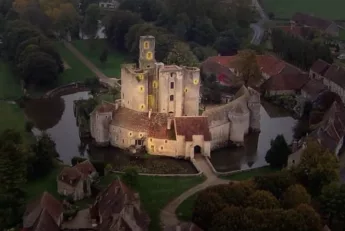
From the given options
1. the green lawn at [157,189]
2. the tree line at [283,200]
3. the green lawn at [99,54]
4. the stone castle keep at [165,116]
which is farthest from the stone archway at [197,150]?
the green lawn at [99,54]

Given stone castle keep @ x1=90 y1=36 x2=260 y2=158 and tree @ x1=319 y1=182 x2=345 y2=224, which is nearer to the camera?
tree @ x1=319 y1=182 x2=345 y2=224

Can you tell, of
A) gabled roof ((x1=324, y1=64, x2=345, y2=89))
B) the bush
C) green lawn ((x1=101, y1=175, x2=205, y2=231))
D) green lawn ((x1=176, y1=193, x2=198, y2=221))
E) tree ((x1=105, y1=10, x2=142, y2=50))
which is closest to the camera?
green lawn ((x1=176, y1=193, x2=198, y2=221))

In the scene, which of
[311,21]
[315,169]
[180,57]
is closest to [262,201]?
[315,169]

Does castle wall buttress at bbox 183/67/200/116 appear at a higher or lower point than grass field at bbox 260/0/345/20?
higher

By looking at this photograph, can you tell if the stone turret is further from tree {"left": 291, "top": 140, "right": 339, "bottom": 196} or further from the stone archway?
tree {"left": 291, "top": 140, "right": 339, "bottom": 196}

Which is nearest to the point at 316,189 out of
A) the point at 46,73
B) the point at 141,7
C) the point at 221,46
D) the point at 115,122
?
the point at 115,122

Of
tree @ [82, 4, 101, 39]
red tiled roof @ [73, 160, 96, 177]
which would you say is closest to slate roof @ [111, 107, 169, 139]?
red tiled roof @ [73, 160, 96, 177]

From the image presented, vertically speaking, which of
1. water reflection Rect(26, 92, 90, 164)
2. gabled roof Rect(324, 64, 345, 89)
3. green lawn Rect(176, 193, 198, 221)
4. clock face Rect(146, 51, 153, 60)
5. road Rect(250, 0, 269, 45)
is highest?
clock face Rect(146, 51, 153, 60)
